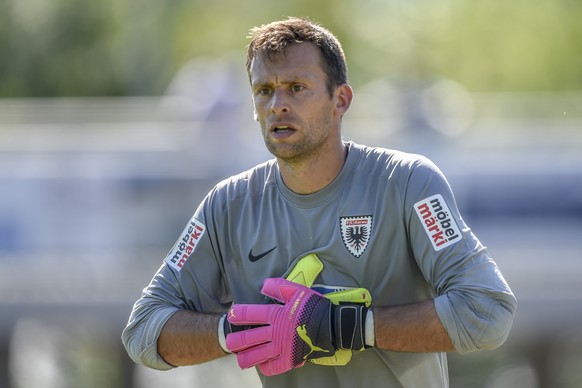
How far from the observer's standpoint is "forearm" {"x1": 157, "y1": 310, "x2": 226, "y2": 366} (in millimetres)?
4113

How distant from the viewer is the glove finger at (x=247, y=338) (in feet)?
12.9

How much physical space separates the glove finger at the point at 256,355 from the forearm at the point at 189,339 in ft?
0.38

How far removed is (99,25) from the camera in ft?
103

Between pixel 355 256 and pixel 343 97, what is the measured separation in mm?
595

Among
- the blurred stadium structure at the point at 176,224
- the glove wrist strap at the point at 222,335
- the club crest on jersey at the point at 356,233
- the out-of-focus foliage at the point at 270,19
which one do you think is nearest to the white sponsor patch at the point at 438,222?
the club crest on jersey at the point at 356,233

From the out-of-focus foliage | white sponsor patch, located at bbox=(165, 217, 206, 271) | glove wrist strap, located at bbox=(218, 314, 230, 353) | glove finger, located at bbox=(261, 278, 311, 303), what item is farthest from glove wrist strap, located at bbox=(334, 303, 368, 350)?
the out-of-focus foliage

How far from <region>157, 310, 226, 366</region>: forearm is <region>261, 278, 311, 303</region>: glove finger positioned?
0.74 feet

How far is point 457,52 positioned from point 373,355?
26.2 m

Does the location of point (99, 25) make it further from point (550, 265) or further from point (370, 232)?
point (370, 232)

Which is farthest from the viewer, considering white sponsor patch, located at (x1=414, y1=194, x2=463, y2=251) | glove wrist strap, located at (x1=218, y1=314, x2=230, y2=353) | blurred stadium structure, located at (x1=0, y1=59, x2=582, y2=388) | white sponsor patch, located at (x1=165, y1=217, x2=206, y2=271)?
blurred stadium structure, located at (x1=0, y1=59, x2=582, y2=388)

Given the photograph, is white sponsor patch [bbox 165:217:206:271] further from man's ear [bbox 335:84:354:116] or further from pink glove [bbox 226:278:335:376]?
man's ear [bbox 335:84:354:116]

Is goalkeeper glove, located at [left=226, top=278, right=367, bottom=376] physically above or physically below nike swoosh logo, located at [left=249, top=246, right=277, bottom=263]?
below

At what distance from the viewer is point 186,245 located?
4359mm

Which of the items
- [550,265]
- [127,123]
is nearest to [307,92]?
[550,265]
